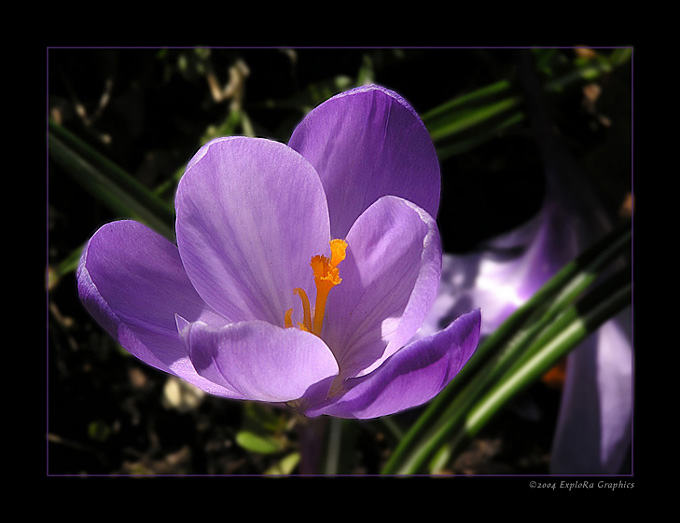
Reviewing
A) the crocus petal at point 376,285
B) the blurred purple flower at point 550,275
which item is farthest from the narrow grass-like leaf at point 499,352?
the crocus petal at point 376,285

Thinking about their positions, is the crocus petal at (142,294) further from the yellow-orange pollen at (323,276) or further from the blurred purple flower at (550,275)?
the blurred purple flower at (550,275)

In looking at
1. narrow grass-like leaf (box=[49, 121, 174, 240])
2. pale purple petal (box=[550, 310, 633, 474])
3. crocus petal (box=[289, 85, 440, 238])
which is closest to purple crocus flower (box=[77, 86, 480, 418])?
crocus petal (box=[289, 85, 440, 238])

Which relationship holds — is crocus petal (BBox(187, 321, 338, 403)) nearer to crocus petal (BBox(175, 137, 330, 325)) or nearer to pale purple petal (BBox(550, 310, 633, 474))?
crocus petal (BBox(175, 137, 330, 325))

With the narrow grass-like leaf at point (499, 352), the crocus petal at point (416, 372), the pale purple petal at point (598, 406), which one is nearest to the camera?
the crocus petal at point (416, 372)

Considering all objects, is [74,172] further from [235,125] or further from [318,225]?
[318,225]

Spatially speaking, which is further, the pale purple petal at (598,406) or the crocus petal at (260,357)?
the pale purple petal at (598,406)

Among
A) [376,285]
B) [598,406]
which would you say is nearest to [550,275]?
[598,406]

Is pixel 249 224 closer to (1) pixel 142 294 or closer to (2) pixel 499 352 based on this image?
(1) pixel 142 294

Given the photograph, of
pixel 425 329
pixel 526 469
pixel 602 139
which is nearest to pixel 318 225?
pixel 425 329
